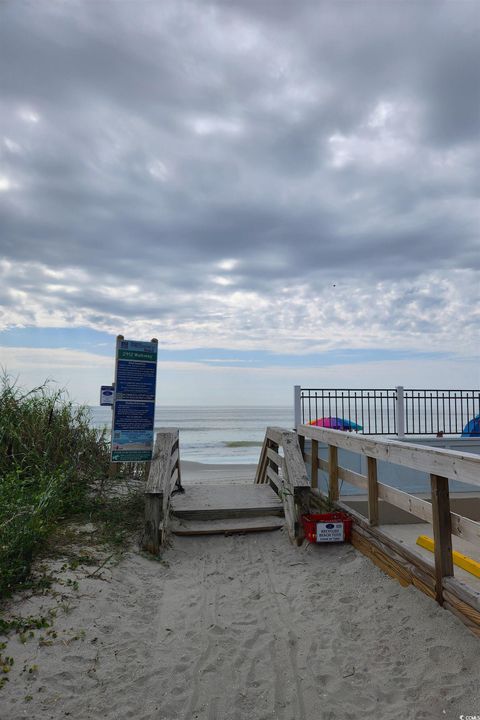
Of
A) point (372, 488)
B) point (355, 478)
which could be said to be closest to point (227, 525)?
point (355, 478)

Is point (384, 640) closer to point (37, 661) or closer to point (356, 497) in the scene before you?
point (37, 661)

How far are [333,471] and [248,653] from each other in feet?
8.56

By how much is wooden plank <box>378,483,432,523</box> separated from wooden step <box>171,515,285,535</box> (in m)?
1.78

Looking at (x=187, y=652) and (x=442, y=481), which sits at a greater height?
(x=442, y=481)

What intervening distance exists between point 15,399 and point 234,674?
5.82 m

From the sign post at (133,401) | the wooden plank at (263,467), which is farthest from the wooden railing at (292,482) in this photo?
the sign post at (133,401)

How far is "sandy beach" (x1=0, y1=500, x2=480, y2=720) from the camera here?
8.71 ft

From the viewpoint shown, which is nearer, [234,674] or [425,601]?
[234,674]

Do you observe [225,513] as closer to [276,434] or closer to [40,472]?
[276,434]

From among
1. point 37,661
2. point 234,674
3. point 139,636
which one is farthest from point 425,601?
point 37,661

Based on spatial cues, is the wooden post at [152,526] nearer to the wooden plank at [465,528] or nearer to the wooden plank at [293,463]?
the wooden plank at [293,463]

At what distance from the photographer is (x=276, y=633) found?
138 inches

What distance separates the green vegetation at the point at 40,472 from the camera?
12.9 ft

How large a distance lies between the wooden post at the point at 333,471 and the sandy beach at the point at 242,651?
1124 millimetres
